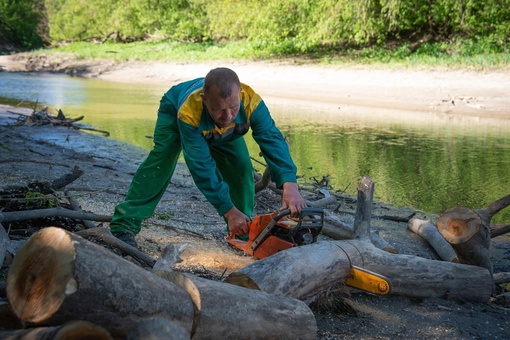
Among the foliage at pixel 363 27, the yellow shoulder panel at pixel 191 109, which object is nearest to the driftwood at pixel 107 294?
Result: the yellow shoulder panel at pixel 191 109

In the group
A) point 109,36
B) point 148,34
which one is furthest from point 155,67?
point 109,36

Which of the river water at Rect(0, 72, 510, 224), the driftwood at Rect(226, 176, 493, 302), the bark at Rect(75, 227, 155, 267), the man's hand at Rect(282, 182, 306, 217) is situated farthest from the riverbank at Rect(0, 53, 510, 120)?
the bark at Rect(75, 227, 155, 267)

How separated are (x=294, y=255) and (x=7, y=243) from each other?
161cm

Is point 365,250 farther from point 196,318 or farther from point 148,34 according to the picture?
point 148,34

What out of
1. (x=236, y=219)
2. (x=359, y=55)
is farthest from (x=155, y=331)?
(x=359, y=55)

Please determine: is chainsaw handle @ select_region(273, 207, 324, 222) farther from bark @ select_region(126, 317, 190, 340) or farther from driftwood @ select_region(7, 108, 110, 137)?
driftwood @ select_region(7, 108, 110, 137)

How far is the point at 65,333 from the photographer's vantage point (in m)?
2.13

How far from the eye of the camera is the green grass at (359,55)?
834 inches

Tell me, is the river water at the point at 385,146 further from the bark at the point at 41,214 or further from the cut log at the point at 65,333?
the cut log at the point at 65,333

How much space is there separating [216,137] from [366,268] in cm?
134

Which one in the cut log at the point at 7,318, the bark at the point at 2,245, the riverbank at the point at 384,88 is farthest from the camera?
the riverbank at the point at 384,88

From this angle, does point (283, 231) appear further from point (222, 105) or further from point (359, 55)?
point (359, 55)

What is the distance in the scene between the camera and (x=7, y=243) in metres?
3.59

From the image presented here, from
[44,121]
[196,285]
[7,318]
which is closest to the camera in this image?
[7,318]
